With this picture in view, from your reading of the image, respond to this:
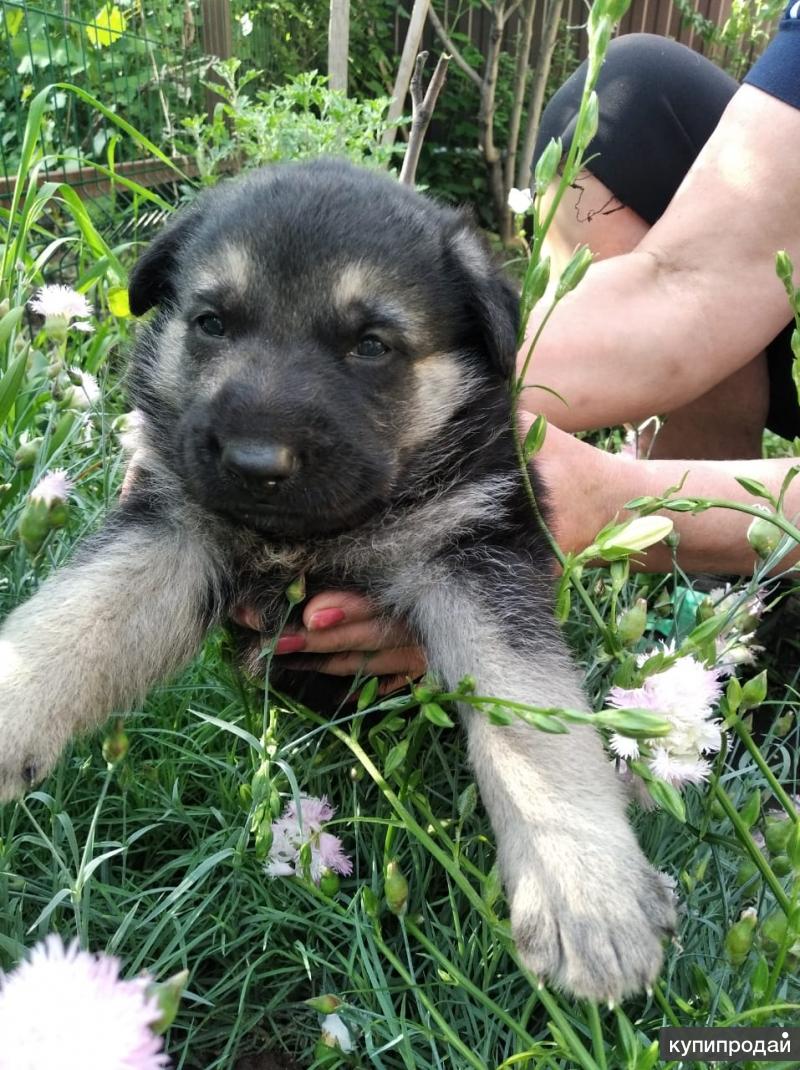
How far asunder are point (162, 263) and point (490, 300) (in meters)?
0.68

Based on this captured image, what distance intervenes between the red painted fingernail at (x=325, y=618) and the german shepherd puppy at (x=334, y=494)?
66 mm

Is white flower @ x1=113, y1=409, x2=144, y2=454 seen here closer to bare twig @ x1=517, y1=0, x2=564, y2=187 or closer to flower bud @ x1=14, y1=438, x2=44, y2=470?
flower bud @ x1=14, y1=438, x2=44, y2=470

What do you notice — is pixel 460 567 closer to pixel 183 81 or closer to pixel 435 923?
pixel 435 923

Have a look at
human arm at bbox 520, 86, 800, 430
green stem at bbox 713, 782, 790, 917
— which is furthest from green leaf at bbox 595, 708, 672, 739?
human arm at bbox 520, 86, 800, 430

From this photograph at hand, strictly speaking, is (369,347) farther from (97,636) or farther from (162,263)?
(97,636)

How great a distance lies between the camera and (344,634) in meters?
1.57

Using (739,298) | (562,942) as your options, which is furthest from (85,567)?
(739,298)

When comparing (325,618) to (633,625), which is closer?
(633,625)

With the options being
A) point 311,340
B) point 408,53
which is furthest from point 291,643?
point 408,53

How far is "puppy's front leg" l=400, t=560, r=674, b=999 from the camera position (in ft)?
3.42

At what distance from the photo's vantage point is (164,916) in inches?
45.9

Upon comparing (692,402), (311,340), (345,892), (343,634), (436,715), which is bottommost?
(692,402)

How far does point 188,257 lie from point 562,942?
1.37m

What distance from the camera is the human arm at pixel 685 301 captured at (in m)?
2.45
